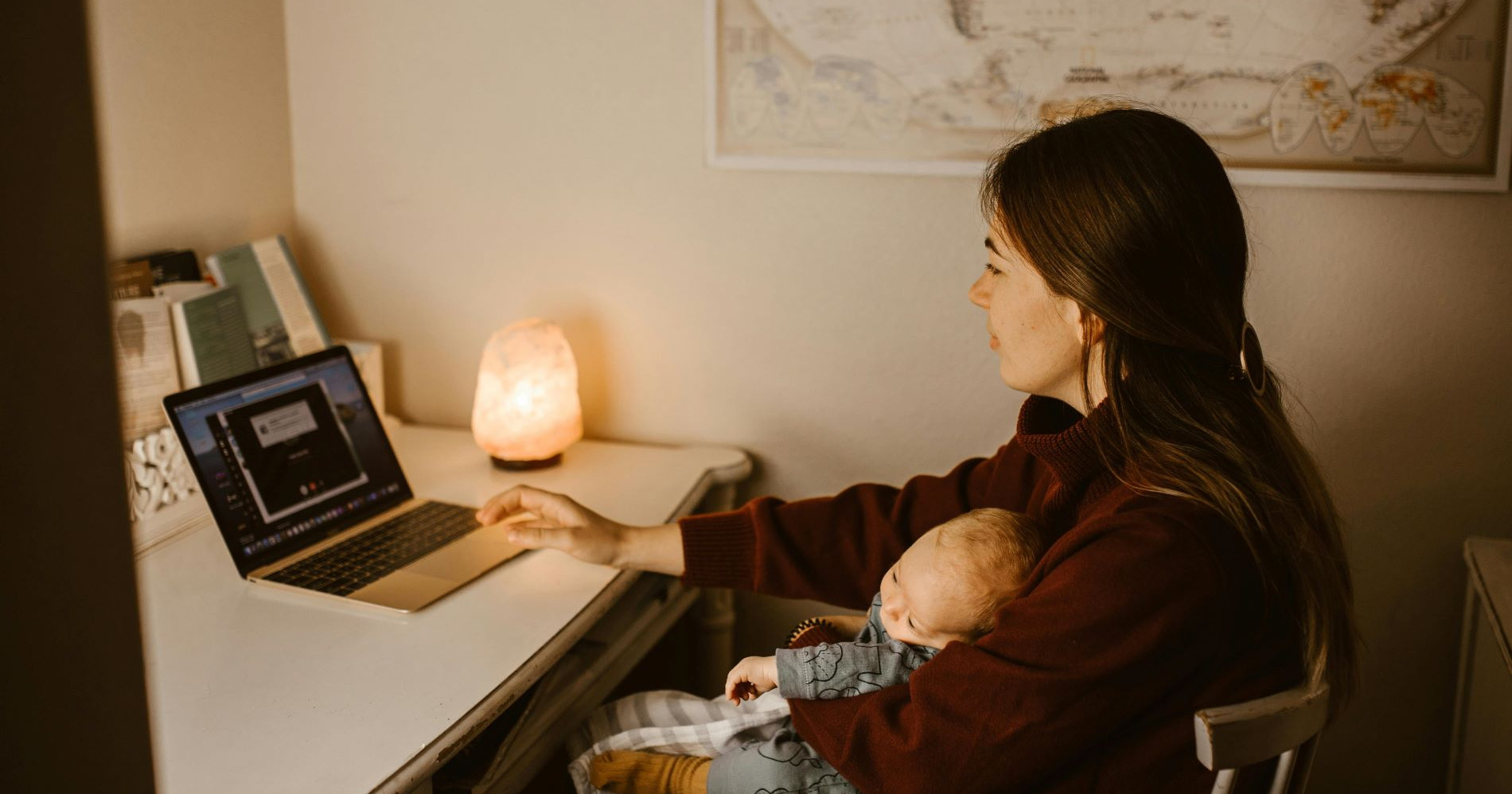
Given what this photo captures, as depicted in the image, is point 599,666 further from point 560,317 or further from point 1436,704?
point 1436,704

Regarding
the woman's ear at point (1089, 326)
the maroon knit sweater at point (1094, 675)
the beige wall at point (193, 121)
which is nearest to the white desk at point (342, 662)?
the maroon knit sweater at point (1094, 675)

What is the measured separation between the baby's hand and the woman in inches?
2.2

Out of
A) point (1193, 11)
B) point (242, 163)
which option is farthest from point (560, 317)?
point (1193, 11)

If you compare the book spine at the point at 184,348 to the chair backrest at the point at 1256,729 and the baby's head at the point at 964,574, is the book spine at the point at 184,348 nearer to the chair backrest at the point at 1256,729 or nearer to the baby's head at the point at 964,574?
the baby's head at the point at 964,574

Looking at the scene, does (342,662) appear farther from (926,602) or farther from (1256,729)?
(1256,729)

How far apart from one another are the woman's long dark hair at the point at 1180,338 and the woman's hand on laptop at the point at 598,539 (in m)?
0.62

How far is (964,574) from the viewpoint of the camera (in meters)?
1.16

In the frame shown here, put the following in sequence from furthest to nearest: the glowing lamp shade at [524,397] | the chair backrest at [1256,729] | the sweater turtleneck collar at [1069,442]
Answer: the glowing lamp shade at [524,397], the sweater turtleneck collar at [1069,442], the chair backrest at [1256,729]

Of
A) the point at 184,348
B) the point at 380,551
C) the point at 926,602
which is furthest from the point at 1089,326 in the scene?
the point at 184,348

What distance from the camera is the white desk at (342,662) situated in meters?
1.00

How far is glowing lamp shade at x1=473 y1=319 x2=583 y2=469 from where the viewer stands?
1774mm

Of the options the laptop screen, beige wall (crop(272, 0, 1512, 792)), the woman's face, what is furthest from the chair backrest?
the laptop screen

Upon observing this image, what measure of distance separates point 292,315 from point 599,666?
882 millimetres

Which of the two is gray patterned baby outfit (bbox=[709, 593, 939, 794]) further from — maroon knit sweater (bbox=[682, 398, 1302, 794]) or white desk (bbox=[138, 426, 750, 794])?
white desk (bbox=[138, 426, 750, 794])
